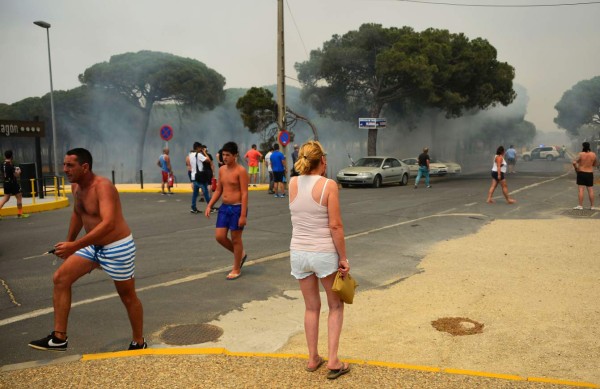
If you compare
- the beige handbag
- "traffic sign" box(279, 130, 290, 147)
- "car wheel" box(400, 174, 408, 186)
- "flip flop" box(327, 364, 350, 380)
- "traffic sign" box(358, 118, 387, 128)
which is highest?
"traffic sign" box(358, 118, 387, 128)

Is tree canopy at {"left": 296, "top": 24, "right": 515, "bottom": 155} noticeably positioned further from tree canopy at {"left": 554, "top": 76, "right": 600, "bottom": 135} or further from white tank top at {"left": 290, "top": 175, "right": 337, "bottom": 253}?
tree canopy at {"left": 554, "top": 76, "right": 600, "bottom": 135}

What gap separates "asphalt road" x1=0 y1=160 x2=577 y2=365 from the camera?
5.01 m

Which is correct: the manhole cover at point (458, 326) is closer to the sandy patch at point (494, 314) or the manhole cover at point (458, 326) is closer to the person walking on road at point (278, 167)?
the sandy patch at point (494, 314)

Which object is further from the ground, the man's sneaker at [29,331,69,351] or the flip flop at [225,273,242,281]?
the man's sneaker at [29,331,69,351]

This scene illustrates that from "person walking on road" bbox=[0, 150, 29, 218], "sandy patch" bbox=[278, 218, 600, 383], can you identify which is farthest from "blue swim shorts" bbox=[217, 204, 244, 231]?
"person walking on road" bbox=[0, 150, 29, 218]

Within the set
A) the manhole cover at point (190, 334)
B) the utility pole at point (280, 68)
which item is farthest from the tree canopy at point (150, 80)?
the manhole cover at point (190, 334)

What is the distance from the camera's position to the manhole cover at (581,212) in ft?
40.7

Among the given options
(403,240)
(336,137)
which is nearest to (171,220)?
(403,240)

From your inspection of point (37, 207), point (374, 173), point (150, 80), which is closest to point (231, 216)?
point (37, 207)

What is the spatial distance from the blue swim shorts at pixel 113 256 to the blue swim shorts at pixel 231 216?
2.65m

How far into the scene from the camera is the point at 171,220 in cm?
1239

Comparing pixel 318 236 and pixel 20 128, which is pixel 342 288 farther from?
pixel 20 128

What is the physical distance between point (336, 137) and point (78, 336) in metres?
59.9

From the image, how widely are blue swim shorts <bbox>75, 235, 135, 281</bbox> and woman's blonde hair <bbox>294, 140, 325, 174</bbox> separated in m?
1.57
